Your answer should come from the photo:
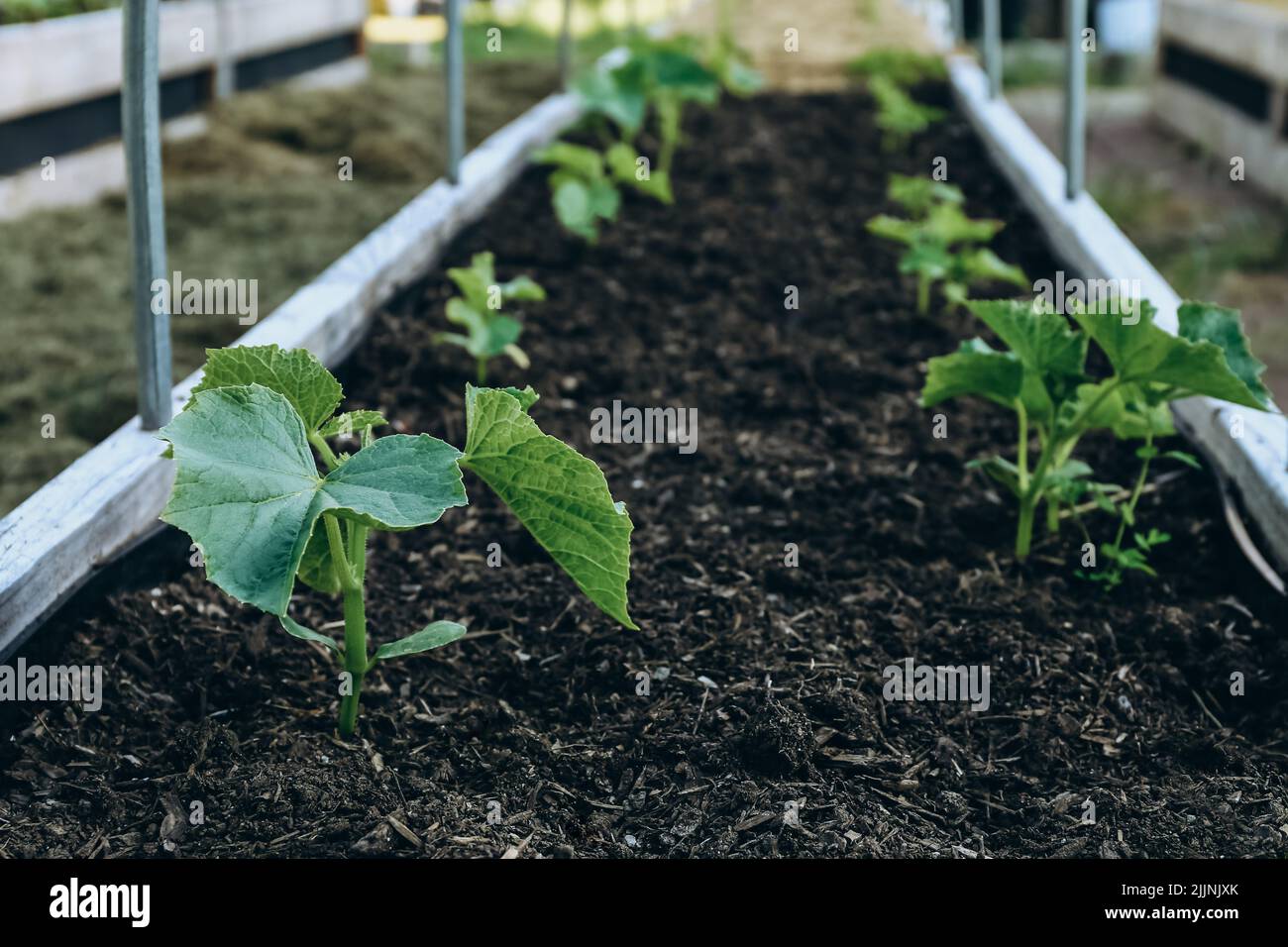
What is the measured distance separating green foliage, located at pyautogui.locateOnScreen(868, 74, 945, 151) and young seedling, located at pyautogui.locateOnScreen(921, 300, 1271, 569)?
269 centimetres

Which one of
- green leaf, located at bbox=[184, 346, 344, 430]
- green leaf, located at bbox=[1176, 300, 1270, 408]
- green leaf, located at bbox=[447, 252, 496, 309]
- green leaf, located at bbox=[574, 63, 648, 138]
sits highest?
green leaf, located at bbox=[574, 63, 648, 138]

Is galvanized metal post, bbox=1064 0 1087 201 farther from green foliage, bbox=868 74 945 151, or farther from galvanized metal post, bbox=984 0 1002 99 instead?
galvanized metal post, bbox=984 0 1002 99

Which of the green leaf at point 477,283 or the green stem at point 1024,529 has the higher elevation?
the green leaf at point 477,283

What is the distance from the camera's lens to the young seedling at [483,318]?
9.18ft

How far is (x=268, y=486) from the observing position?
4.88 ft

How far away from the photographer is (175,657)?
1931mm

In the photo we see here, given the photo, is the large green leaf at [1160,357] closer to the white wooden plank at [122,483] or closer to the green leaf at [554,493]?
the green leaf at [554,493]

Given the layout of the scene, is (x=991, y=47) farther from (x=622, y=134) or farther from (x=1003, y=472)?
(x=1003, y=472)

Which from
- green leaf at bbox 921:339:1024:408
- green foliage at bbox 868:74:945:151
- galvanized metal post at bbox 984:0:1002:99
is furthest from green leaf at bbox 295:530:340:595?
galvanized metal post at bbox 984:0:1002:99

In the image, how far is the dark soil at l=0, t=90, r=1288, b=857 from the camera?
1.65 m

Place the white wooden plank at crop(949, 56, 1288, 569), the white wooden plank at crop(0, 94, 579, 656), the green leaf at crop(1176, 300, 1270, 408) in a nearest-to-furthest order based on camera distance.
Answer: the white wooden plank at crop(0, 94, 579, 656)
the green leaf at crop(1176, 300, 1270, 408)
the white wooden plank at crop(949, 56, 1288, 569)

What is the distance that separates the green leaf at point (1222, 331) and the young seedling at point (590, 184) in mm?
1783

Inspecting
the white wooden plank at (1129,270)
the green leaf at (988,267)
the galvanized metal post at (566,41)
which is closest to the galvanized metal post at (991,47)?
the white wooden plank at (1129,270)

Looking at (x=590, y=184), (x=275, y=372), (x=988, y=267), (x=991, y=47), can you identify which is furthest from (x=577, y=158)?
(x=275, y=372)
